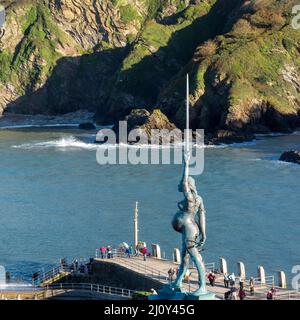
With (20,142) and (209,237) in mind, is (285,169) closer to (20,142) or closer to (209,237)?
(209,237)

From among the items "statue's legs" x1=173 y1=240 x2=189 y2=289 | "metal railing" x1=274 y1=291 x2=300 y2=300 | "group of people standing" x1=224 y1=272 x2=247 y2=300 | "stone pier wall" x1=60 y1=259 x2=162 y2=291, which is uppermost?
"statue's legs" x1=173 y1=240 x2=189 y2=289

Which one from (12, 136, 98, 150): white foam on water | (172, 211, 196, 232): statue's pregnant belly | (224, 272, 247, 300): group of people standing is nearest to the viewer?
(172, 211, 196, 232): statue's pregnant belly

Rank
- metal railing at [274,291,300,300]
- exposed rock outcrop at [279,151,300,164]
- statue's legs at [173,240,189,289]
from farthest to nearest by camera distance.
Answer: exposed rock outcrop at [279,151,300,164]
metal railing at [274,291,300,300]
statue's legs at [173,240,189,289]

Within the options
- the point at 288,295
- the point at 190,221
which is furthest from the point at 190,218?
the point at 288,295

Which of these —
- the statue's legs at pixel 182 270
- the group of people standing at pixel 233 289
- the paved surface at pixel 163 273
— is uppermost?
the statue's legs at pixel 182 270

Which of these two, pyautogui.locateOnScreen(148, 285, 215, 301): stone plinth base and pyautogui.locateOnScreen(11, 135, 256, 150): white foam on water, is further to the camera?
pyautogui.locateOnScreen(11, 135, 256, 150): white foam on water

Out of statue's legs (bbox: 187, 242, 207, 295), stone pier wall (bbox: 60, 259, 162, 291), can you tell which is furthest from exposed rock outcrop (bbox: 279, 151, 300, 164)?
statue's legs (bbox: 187, 242, 207, 295)

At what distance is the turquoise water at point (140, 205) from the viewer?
67.1 metres

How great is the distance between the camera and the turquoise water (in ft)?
220

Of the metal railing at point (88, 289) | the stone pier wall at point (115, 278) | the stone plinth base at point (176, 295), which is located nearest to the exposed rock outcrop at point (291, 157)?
the stone pier wall at point (115, 278)

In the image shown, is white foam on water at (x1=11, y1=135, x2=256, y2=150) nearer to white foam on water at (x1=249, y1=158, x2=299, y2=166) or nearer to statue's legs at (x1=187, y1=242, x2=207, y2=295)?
white foam on water at (x1=249, y1=158, x2=299, y2=166)

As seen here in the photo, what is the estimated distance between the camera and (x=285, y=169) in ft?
367

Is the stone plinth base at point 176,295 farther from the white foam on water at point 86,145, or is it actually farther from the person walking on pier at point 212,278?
the white foam on water at point 86,145
